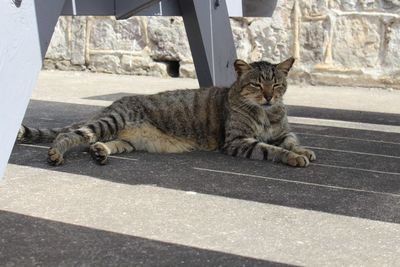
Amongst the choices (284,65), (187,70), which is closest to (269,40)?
(187,70)

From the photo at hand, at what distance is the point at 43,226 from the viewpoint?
229cm

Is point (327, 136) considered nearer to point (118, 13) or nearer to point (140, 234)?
point (118, 13)

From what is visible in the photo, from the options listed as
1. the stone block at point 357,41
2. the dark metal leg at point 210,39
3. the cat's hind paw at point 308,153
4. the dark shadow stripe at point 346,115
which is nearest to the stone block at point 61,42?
the stone block at point 357,41

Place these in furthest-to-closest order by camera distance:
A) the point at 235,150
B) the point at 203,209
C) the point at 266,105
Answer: the point at 266,105 < the point at 235,150 < the point at 203,209

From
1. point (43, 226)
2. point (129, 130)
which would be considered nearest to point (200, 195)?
point (43, 226)

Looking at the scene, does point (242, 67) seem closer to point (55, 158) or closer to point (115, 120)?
point (115, 120)

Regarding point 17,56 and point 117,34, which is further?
point 117,34

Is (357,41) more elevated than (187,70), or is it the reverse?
(357,41)

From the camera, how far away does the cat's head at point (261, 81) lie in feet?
12.5

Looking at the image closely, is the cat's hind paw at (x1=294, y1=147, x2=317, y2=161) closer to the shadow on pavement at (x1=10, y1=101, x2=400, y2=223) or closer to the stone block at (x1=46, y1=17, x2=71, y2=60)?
the shadow on pavement at (x1=10, y1=101, x2=400, y2=223)

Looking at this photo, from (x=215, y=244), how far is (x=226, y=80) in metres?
→ 2.60

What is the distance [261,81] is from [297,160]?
2.33 ft

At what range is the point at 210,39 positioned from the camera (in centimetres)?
429

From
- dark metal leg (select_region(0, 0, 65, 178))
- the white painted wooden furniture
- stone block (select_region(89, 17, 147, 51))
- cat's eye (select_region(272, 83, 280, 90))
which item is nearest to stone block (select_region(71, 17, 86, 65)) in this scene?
stone block (select_region(89, 17, 147, 51))
